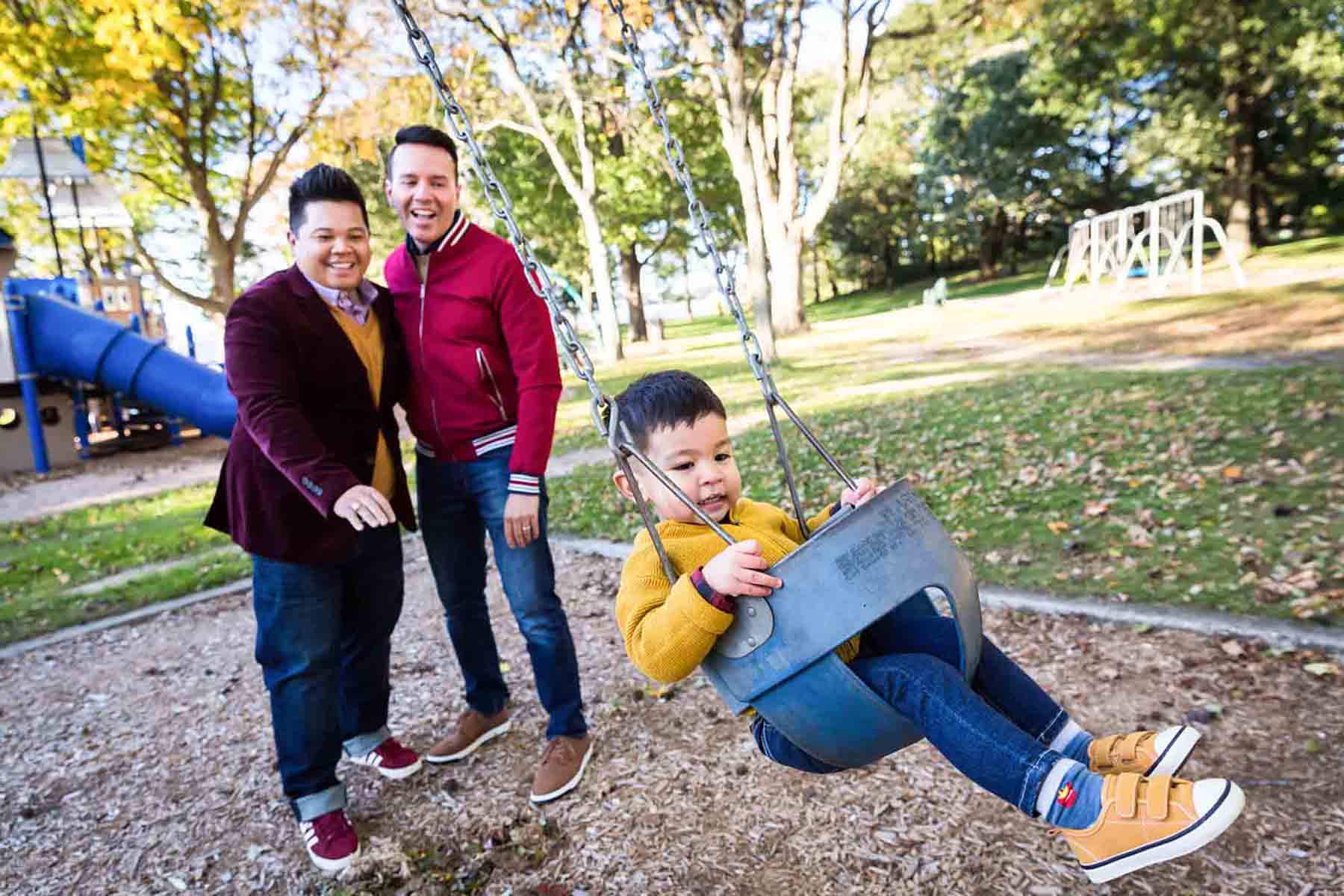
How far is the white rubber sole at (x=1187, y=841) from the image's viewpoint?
160cm

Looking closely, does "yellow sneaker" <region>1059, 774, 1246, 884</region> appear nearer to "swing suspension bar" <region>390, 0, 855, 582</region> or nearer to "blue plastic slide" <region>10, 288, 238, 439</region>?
"swing suspension bar" <region>390, 0, 855, 582</region>

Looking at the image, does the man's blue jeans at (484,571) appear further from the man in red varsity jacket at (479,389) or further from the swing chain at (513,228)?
the swing chain at (513,228)

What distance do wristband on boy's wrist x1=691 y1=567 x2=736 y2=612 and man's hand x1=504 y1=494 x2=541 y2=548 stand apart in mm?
1134

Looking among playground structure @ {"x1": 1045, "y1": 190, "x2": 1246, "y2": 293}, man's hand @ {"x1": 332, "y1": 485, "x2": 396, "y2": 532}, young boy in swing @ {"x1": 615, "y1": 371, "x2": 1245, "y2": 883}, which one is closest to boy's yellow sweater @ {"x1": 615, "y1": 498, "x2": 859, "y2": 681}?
young boy in swing @ {"x1": 615, "y1": 371, "x2": 1245, "y2": 883}

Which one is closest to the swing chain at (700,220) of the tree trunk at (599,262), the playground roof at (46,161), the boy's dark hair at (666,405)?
the boy's dark hair at (666,405)

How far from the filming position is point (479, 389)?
113 inches

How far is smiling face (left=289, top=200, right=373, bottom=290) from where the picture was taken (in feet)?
8.67

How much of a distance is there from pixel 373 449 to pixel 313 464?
1.52ft

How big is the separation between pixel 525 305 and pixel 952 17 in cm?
1487

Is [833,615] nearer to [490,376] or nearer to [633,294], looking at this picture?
[490,376]

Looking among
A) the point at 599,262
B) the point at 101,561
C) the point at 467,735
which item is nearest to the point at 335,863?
the point at 467,735

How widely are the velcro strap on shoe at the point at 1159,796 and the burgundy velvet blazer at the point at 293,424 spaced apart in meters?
2.06

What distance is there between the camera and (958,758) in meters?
1.78

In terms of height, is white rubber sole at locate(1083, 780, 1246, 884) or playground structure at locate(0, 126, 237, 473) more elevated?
playground structure at locate(0, 126, 237, 473)
